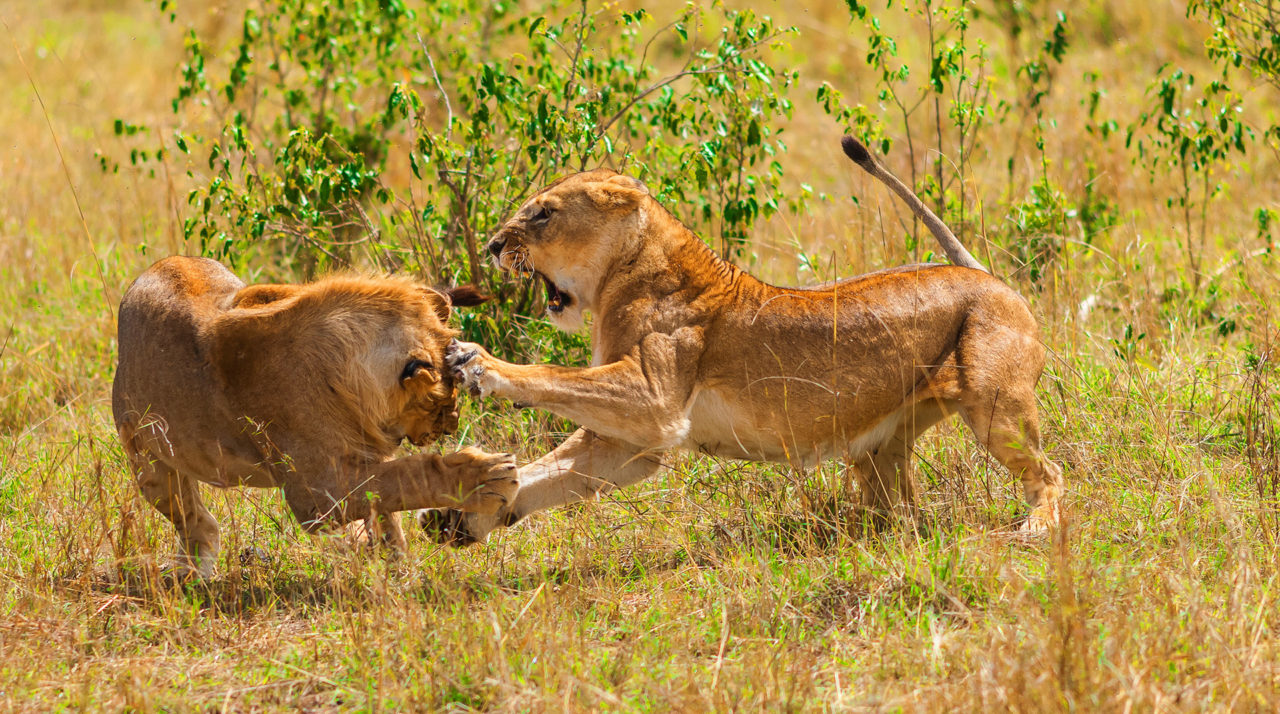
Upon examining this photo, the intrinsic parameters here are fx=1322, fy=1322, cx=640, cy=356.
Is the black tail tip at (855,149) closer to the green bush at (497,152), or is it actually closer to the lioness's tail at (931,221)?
the lioness's tail at (931,221)

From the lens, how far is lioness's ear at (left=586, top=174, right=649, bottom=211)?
14.3 ft

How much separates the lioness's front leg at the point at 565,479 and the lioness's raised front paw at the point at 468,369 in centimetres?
43

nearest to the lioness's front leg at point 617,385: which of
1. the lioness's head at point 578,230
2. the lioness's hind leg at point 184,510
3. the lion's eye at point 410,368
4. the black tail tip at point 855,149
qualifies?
the lion's eye at point 410,368

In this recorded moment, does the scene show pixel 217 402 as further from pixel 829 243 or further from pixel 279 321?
pixel 829 243

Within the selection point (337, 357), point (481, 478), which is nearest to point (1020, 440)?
point (481, 478)

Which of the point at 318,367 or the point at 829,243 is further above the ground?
the point at 318,367

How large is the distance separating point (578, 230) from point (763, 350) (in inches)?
28.8

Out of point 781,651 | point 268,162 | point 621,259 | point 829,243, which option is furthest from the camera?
point 268,162

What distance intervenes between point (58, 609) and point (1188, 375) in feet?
14.3

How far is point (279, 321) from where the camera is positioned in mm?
3688

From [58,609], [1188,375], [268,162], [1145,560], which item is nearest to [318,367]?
[58,609]

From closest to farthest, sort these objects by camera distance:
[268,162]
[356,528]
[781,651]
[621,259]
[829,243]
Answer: [781,651]
[356,528]
[621,259]
[829,243]
[268,162]

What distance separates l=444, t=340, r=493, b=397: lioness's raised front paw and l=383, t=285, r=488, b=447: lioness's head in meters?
0.02

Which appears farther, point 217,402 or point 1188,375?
point 1188,375
